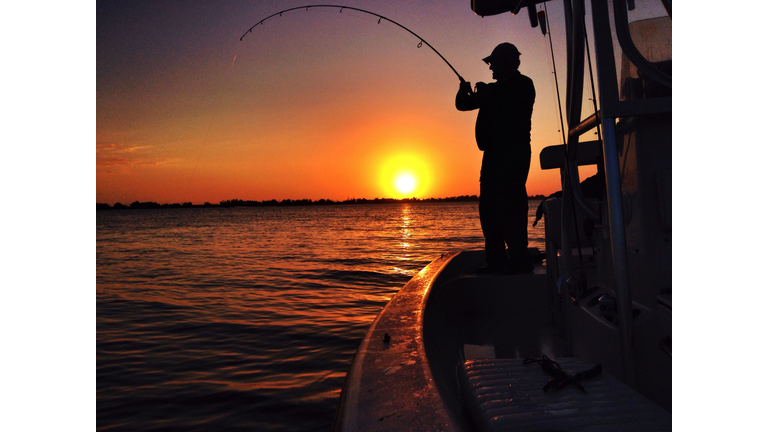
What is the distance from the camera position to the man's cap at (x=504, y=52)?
3.30 m

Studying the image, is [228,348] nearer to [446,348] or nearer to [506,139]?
[446,348]

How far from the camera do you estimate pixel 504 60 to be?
3309 millimetres

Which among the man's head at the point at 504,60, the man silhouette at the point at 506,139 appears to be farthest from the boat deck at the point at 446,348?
the man's head at the point at 504,60

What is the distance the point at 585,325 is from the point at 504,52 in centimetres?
210

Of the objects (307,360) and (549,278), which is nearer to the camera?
(549,278)

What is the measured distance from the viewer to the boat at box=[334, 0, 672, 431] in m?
1.10

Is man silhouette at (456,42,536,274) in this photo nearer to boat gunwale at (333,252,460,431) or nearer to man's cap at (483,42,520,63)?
man's cap at (483,42,520,63)

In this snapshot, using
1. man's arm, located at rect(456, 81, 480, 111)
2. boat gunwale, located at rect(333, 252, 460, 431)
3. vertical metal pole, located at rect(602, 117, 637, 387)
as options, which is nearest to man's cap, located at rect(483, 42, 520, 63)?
man's arm, located at rect(456, 81, 480, 111)

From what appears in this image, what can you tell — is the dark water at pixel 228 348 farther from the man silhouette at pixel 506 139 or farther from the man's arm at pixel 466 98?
the man's arm at pixel 466 98

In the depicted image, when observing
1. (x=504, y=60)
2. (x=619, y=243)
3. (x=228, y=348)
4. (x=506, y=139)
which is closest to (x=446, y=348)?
(x=619, y=243)
